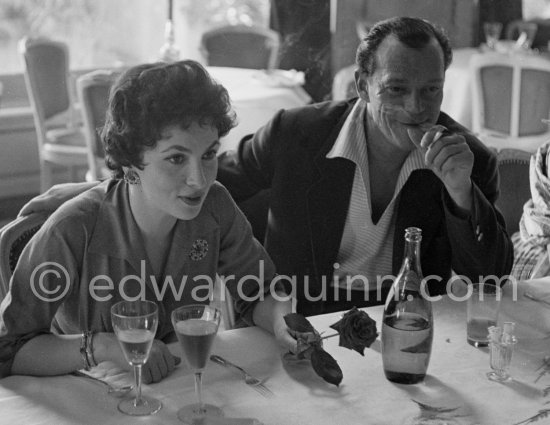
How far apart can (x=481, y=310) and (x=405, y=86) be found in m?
0.54

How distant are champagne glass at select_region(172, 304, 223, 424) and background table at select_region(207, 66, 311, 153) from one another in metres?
2.41

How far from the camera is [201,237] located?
1.69 metres

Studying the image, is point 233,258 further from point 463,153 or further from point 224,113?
point 463,153

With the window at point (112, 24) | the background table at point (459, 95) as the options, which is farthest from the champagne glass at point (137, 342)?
the window at point (112, 24)

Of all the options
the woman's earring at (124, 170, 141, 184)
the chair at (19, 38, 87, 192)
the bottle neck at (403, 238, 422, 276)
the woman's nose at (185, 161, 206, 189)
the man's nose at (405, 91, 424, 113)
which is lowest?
the chair at (19, 38, 87, 192)

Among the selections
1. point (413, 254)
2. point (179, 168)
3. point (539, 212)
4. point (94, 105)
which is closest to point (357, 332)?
point (413, 254)

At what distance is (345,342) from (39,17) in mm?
4273

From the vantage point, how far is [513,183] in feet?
7.84

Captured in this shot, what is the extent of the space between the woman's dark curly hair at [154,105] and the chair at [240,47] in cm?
358

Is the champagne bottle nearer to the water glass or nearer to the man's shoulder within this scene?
the water glass

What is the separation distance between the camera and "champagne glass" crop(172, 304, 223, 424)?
4.09ft

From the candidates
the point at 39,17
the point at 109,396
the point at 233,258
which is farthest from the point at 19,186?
the point at 109,396

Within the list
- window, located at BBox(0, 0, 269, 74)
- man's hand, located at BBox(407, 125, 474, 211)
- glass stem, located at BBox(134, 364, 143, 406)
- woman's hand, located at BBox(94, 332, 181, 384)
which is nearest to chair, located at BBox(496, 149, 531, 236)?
man's hand, located at BBox(407, 125, 474, 211)

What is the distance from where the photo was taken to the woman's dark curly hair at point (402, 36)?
1.89 meters
